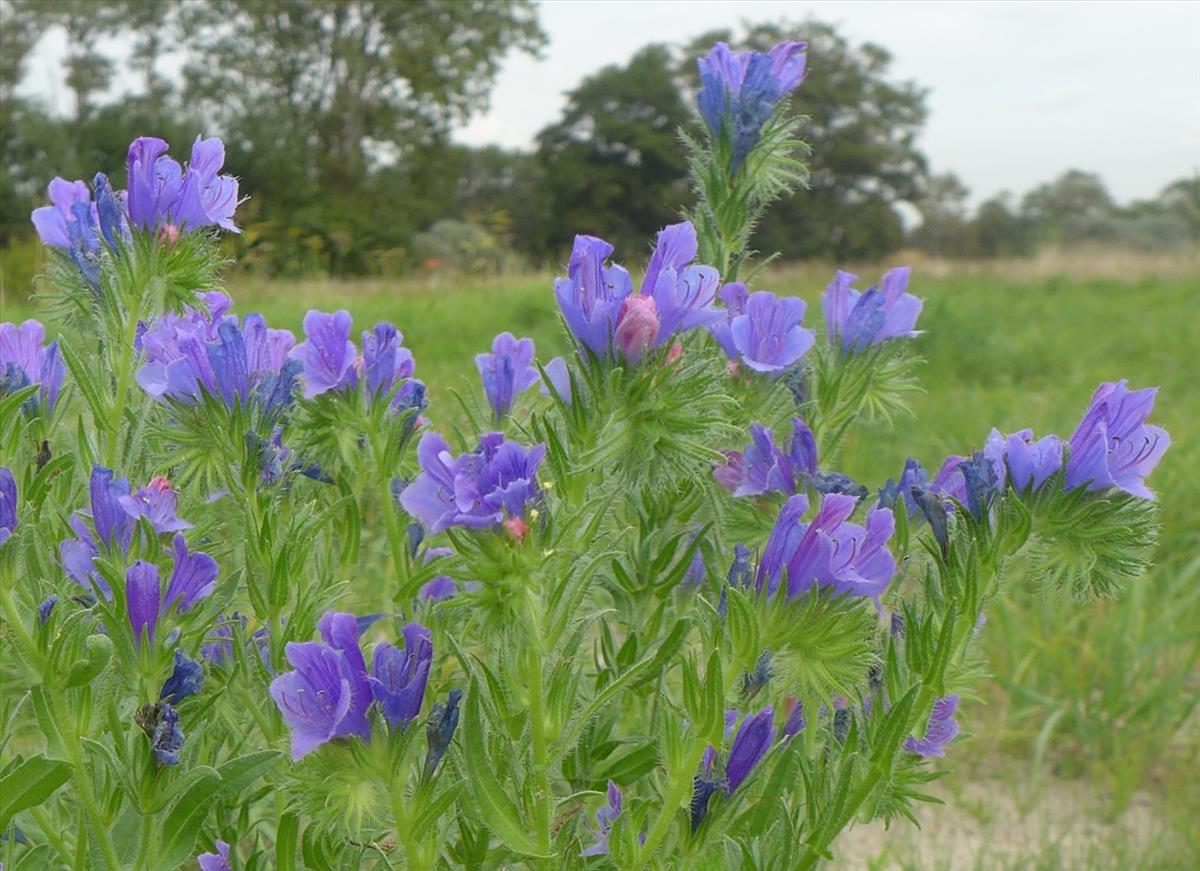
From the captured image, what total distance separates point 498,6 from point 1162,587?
25337 mm

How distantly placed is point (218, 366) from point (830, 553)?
0.66 metres

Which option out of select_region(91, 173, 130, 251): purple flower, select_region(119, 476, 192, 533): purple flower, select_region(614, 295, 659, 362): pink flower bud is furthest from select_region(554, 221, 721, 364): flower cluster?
select_region(91, 173, 130, 251): purple flower

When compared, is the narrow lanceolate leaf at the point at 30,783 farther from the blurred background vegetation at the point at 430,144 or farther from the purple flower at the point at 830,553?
the blurred background vegetation at the point at 430,144

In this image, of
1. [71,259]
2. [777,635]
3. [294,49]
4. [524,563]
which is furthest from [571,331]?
[294,49]

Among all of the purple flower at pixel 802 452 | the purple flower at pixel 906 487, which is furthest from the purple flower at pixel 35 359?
the purple flower at pixel 906 487

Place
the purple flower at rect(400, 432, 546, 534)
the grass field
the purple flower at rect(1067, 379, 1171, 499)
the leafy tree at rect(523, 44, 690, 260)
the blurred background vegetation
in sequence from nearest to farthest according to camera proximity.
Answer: the purple flower at rect(400, 432, 546, 534)
the purple flower at rect(1067, 379, 1171, 499)
the grass field
the blurred background vegetation
the leafy tree at rect(523, 44, 690, 260)

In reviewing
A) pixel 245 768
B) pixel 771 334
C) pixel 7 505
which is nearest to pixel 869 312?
pixel 771 334

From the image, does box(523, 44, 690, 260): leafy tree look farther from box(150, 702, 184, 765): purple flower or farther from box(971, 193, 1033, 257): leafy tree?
box(150, 702, 184, 765): purple flower

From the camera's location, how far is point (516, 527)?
976mm

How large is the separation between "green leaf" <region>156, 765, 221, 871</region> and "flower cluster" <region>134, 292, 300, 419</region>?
1.27ft

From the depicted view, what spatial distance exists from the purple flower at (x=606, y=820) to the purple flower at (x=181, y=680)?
44 cm

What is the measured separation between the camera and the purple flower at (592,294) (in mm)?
1041

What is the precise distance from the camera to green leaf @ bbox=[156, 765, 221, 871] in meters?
1.13

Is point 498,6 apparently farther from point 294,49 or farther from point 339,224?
point 339,224
